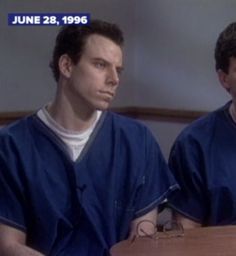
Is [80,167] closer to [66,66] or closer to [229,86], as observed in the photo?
[66,66]

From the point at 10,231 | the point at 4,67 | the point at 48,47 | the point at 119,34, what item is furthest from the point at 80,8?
the point at 10,231

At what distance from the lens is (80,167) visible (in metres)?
1.52

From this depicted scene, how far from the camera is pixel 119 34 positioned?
1591 mm

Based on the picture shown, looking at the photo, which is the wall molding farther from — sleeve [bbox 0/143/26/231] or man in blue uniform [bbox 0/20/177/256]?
sleeve [bbox 0/143/26/231]

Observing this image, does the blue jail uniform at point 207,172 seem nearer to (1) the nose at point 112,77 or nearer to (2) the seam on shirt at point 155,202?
(2) the seam on shirt at point 155,202

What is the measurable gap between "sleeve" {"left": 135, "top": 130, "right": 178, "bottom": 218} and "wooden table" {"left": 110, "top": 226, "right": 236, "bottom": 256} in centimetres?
Answer: 23

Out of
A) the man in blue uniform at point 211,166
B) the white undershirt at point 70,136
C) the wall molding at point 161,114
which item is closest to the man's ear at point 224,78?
the man in blue uniform at point 211,166

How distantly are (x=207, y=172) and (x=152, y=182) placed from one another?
15 centimetres

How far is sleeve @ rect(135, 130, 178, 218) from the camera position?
1570 millimetres

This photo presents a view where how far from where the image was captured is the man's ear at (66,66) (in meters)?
1.57

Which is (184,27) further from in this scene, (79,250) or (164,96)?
(79,250)
